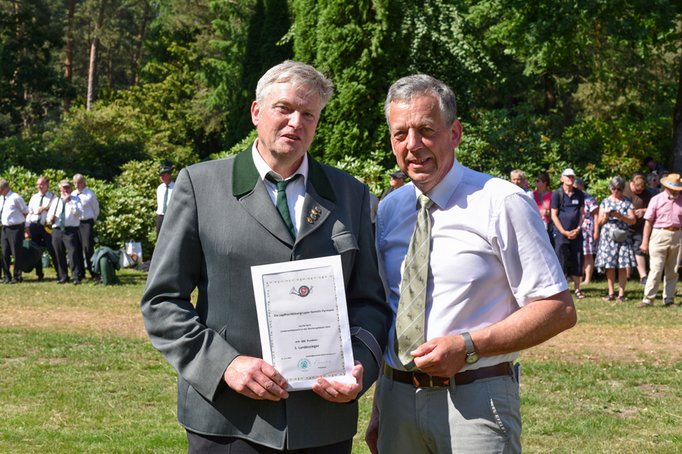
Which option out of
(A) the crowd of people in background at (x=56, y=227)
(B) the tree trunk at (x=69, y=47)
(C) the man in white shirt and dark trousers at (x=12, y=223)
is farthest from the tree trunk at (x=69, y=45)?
(C) the man in white shirt and dark trousers at (x=12, y=223)

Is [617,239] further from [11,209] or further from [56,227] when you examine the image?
[11,209]

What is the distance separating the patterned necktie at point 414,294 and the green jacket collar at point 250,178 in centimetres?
37

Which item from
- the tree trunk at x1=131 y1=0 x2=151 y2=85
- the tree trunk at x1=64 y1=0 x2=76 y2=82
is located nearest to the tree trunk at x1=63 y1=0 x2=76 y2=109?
the tree trunk at x1=64 y1=0 x2=76 y2=82

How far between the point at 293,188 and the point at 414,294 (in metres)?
0.60

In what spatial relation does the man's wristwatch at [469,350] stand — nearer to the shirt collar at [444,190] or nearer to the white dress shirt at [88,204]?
the shirt collar at [444,190]

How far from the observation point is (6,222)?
20297mm

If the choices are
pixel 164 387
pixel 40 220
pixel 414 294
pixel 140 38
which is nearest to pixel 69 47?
pixel 140 38

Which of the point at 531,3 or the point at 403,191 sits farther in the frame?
the point at 531,3

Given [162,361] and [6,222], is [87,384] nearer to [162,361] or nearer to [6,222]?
[162,361]

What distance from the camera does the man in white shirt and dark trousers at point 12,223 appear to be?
2023cm

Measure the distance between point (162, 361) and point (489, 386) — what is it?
761 cm

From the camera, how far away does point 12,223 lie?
2031cm

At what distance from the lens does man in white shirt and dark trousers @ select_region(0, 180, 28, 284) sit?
→ 20.2 m

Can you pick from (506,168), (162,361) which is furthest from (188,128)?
(162,361)
